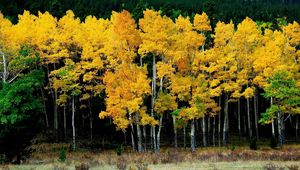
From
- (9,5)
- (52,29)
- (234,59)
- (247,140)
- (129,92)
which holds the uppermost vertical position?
(9,5)

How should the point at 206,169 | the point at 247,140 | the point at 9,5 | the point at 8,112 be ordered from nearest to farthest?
the point at 206,169
the point at 8,112
the point at 247,140
the point at 9,5

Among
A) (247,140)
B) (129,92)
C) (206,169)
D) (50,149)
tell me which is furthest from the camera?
(247,140)

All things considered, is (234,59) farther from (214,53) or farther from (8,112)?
(8,112)

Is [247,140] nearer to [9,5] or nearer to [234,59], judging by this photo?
[234,59]

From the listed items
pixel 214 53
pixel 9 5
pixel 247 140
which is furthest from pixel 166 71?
pixel 9 5

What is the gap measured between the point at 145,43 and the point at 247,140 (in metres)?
23.3

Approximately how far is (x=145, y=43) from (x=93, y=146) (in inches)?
525

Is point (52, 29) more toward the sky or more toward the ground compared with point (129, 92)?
more toward the sky

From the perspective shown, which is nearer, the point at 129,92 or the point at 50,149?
the point at 129,92

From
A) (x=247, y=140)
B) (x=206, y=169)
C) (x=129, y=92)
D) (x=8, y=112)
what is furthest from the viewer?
(x=247, y=140)

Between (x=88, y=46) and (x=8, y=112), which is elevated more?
(x=88, y=46)

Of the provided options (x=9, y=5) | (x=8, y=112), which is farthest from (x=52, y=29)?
(x=9, y=5)

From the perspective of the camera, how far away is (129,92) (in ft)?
123

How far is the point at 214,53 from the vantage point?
42.4 metres
